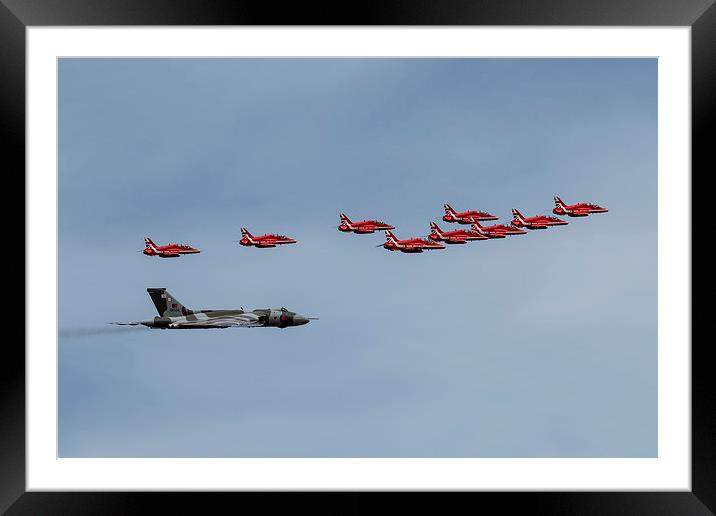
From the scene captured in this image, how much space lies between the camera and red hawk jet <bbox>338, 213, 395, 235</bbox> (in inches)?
765

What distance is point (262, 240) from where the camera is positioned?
1961cm

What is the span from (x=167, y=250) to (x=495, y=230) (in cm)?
769

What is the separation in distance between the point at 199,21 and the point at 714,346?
8539mm

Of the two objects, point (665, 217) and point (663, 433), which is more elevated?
point (665, 217)

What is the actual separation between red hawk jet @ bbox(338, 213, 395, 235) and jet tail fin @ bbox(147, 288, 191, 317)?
13.1ft

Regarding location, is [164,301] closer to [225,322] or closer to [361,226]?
[225,322]

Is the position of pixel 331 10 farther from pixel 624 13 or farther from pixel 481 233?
pixel 481 233

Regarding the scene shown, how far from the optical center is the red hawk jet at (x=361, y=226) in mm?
19422

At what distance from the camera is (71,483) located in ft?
40.7

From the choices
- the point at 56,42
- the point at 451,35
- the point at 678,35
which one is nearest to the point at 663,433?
the point at 678,35

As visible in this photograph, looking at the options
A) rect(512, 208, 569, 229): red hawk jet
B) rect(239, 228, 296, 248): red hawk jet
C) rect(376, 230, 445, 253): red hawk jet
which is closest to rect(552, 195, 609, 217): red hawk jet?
rect(512, 208, 569, 229): red hawk jet

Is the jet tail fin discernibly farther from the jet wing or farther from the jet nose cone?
the jet nose cone

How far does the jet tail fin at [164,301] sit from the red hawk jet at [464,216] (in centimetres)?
639

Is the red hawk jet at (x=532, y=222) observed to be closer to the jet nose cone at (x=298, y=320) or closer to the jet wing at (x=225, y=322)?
the jet nose cone at (x=298, y=320)
